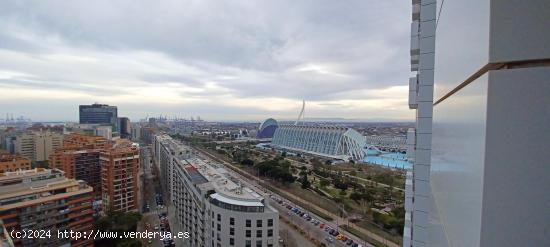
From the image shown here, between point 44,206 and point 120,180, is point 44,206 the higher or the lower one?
the higher one

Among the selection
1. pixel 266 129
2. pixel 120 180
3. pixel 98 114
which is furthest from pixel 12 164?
pixel 98 114

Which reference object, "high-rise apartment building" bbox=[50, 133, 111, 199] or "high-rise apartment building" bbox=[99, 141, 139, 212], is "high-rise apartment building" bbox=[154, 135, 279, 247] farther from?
"high-rise apartment building" bbox=[50, 133, 111, 199]

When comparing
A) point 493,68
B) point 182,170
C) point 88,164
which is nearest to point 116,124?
point 88,164

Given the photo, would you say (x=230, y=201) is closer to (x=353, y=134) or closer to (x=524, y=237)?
(x=524, y=237)

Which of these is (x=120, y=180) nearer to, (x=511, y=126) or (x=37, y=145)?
(x=511, y=126)

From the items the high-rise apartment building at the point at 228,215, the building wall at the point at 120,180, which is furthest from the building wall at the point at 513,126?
the building wall at the point at 120,180

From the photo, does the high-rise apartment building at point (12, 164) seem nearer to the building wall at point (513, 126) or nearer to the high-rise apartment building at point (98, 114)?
the building wall at point (513, 126)

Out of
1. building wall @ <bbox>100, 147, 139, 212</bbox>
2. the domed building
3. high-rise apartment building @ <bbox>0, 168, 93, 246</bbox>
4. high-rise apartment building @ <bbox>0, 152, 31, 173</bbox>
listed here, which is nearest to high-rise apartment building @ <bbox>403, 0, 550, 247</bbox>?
high-rise apartment building @ <bbox>0, 168, 93, 246</bbox>
